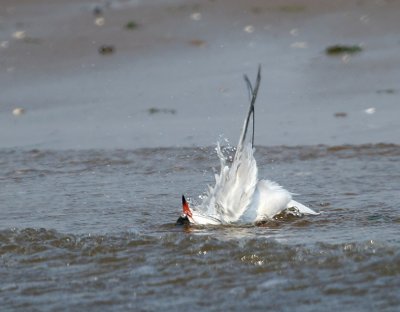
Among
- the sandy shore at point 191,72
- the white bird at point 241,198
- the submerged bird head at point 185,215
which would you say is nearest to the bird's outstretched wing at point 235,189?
the white bird at point 241,198

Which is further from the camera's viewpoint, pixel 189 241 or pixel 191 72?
pixel 191 72

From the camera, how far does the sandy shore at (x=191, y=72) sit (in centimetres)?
705

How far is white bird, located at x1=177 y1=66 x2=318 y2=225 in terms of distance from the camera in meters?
4.76

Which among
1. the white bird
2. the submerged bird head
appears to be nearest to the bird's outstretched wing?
the white bird

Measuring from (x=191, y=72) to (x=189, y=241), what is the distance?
13.7 ft

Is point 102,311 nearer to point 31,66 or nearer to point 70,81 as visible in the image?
point 70,81

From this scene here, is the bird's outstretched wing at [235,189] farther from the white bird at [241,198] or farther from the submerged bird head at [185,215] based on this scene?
the submerged bird head at [185,215]

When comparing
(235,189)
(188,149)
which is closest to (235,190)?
(235,189)

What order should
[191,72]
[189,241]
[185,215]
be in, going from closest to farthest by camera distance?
1. [189,241]
2. [185,215]
3. [191,72]

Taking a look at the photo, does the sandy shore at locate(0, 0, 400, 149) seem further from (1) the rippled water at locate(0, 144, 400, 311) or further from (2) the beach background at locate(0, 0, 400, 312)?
(1) the rippled water at locate(0, 144, 400, 311)

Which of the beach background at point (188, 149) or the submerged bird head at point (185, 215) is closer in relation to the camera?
the beach background at point (188, 149)

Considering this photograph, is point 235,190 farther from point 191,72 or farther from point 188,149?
point 191,72

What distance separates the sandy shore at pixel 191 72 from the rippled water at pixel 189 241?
66 cm

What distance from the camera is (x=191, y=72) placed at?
8.57 m
